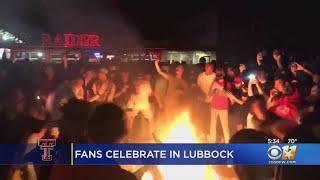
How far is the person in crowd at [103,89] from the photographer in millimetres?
3602

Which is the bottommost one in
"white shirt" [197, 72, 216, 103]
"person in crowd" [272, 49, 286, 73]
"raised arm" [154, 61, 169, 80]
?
"white shirt" [197, 72, 216, 103]

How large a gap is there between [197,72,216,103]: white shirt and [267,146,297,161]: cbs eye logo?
0.52 m

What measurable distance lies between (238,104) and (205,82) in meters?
0.24

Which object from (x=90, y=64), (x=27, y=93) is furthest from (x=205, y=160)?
(x=27, y=93)

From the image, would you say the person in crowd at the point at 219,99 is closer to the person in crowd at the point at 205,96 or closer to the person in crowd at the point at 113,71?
the person in crowd at the point at 205,96

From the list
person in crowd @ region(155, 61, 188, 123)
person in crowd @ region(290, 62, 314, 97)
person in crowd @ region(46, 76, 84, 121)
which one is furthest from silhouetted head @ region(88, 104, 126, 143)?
person in crowd @ region(290, 62, 314, 97)

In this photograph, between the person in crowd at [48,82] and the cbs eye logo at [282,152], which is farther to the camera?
the cbs eye logo at [282,152]

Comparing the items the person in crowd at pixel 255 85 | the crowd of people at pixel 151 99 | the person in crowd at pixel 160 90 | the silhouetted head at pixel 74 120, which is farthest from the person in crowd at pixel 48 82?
the person in crowd at pixel 255 85

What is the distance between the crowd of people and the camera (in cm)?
360

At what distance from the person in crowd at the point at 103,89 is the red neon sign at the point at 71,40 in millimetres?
190

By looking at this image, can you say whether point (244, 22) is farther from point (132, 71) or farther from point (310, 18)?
point (132, 71)

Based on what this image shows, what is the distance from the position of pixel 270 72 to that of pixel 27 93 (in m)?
1.49

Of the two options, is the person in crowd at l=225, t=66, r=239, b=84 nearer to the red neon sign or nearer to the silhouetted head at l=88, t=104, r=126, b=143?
the silhouetted head at l=88, t=104, r=126, b=143

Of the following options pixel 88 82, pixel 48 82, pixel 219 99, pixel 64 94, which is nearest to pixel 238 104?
pixel 219 99
